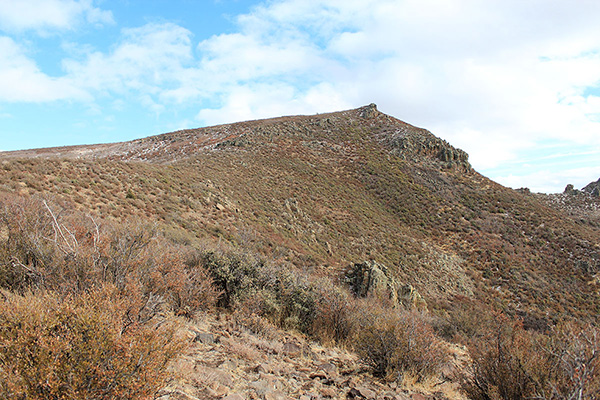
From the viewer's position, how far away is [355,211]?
28453mm

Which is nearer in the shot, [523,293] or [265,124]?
[523,293]

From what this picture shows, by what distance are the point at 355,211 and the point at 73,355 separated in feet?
89.1

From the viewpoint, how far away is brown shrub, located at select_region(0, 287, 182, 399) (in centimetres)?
200

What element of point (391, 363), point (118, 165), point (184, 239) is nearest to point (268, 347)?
point (391, 363)

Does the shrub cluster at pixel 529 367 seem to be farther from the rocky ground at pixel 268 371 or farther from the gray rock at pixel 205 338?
the gray rock at pixel 205 338

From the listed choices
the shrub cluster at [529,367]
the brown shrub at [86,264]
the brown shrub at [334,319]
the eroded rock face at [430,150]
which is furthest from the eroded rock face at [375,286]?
the eroded rock face at [430,150]

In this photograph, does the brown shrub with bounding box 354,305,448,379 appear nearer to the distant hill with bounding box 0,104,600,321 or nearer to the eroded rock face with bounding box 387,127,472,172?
the distant hill with bounding box 0,104,600,321

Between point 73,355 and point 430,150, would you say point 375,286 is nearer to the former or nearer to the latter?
point 73,355

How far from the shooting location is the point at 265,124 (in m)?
46.0

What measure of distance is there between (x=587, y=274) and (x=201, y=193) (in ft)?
96.8

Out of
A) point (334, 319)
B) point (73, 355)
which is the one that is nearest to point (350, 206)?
point (334, 319)

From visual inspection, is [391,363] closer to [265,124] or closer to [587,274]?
[587,274]

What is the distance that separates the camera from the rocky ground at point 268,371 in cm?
349

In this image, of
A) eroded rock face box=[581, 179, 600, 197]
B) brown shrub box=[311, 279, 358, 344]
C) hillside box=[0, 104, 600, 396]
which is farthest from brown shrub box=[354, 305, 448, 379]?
eroded rock face box=[581, 179, 600, 197]
